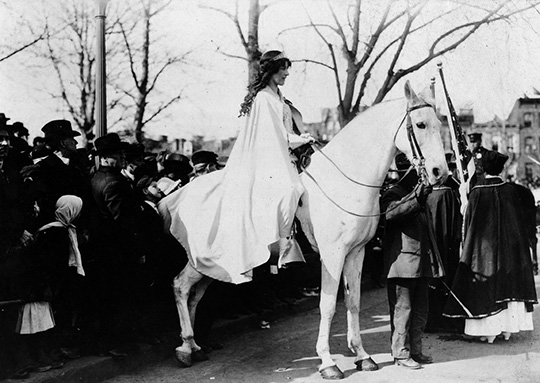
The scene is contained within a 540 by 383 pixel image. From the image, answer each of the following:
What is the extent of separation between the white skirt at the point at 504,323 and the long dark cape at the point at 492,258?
3.6 inches

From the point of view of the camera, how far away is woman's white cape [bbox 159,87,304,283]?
618 cm

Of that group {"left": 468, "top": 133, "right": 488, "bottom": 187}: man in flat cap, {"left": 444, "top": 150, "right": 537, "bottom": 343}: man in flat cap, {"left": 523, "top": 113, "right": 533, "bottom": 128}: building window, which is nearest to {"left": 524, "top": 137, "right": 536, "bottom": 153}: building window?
{"left": 523, "top": 113, "right": 533, "bottom": 128}: building window

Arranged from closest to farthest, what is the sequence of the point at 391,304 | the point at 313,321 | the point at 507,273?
the point at 391,304 → the point at 507,273 → the point at 313,321

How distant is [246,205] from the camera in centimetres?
629

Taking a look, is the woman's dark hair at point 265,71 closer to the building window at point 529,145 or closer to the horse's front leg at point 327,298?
the horse's front leg at point 327,298

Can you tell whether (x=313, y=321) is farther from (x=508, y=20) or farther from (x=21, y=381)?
(x=508, y=20)

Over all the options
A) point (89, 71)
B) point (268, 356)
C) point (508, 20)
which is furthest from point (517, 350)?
point (89, 71)

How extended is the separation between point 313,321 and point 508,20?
9.26 metres

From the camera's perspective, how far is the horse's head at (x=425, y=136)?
5906 millimetres

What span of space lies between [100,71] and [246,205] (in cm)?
247

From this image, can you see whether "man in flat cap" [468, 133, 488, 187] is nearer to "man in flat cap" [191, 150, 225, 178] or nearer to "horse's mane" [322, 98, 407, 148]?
"horse's mane" [322, 98, 407, 148]

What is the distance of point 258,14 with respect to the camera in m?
12.5

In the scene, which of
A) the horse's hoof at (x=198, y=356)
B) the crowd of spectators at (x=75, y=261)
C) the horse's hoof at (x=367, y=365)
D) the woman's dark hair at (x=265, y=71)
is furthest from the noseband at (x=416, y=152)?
the horse's hoof at (x=198, y=356)

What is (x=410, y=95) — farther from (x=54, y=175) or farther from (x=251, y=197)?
(x=54, y=175)
